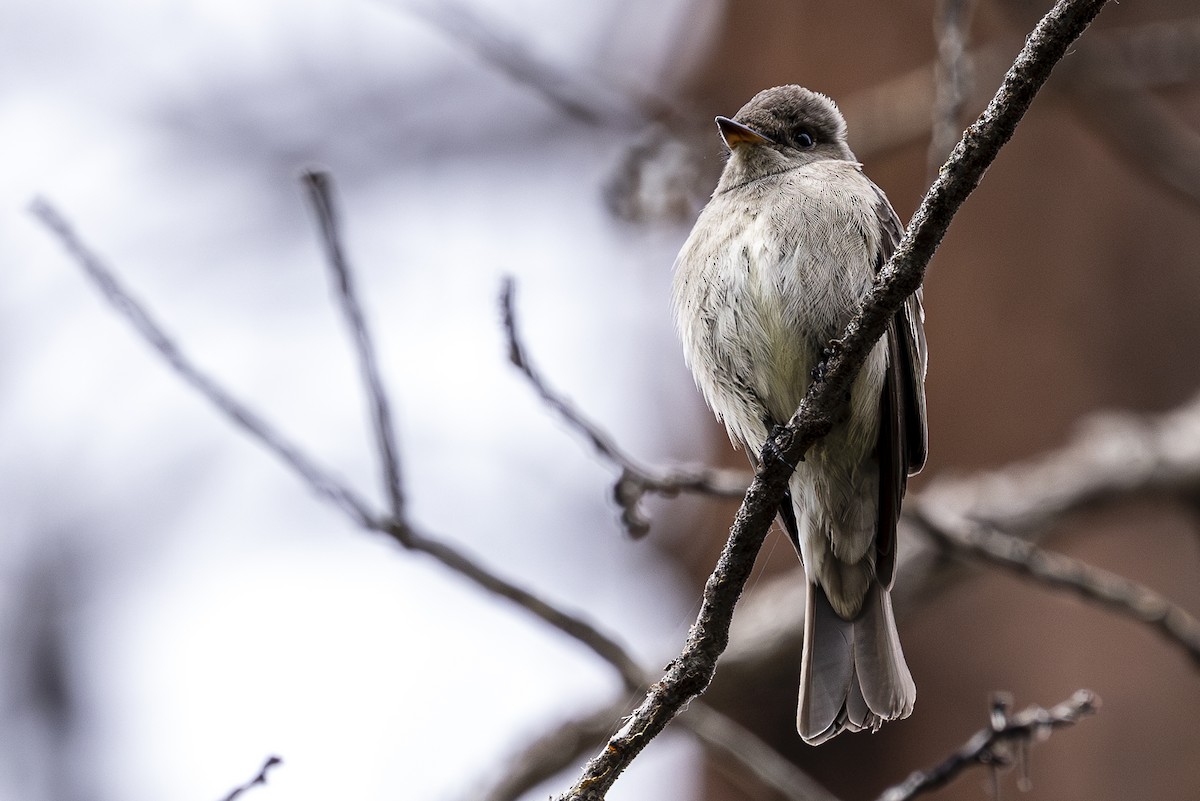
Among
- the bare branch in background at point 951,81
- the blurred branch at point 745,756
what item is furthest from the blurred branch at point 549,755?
the bare branch in background at point 951,81

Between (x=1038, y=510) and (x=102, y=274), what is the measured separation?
145 inches

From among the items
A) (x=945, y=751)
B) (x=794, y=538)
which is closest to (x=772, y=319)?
(x=794, y=538)

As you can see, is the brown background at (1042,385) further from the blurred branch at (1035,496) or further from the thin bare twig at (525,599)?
the thin bare twig at (525,599)

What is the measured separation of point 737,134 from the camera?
4.09m

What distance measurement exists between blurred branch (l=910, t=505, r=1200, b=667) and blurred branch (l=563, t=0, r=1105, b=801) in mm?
1456

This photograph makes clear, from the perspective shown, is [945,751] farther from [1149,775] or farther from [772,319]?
[772,319]

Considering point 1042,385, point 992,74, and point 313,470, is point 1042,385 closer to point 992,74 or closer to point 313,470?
point 992,74

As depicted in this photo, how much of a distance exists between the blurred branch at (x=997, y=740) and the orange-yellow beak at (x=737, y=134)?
2001mm

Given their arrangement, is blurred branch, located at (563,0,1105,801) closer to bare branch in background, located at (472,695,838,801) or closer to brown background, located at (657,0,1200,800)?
bare branch in background, located at (472,695,838,801)

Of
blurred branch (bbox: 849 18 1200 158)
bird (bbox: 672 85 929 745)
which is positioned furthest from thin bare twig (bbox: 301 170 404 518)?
blurred branch (bbox: 849 18 1200 158)

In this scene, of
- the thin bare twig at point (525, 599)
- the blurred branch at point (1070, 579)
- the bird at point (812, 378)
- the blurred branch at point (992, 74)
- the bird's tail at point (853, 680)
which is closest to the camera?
the thin bare twig at point (525, 599)

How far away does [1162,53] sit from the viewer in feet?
16.7

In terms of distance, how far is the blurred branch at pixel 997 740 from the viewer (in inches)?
113

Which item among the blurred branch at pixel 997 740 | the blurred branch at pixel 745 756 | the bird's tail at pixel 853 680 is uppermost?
the bird's tail at pixel 853 680
